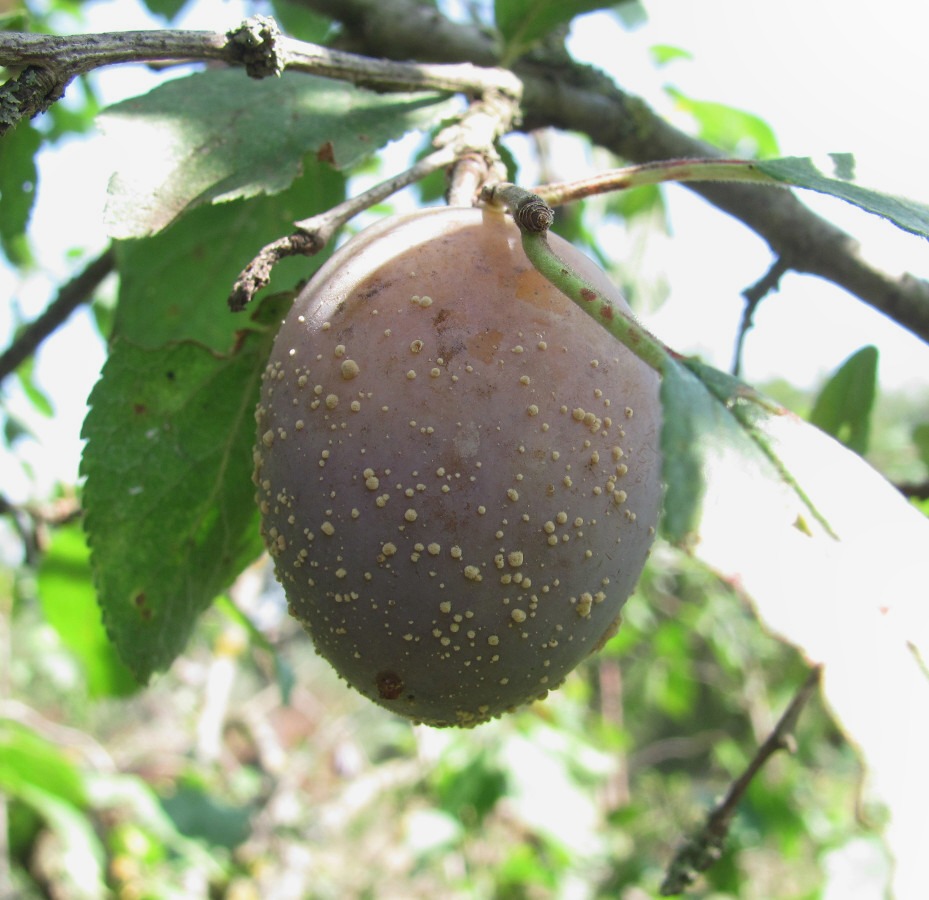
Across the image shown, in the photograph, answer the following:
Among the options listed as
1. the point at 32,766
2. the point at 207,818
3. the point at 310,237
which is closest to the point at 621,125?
the point at 310,237

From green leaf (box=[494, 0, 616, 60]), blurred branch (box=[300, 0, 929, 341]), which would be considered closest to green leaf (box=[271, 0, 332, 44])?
blurred branch (box=[300, 0, 929, 341])

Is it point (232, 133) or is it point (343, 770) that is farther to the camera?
point (343, 770)

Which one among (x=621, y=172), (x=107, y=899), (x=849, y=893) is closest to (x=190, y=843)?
(x=107, y=899)

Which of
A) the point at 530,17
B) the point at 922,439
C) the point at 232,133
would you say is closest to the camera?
the point at 232,133

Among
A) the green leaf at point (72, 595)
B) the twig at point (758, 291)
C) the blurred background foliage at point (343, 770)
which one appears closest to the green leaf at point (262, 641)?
the blurred background foliage at point (343, 770)

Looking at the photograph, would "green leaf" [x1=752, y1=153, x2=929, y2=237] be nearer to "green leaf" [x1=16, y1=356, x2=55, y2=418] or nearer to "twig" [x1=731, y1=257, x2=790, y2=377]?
"twig" [x1=731, y1=257, x2=790, y2=377]

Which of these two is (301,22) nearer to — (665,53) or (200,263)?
(200,263)

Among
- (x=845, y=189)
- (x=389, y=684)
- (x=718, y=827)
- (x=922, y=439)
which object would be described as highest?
(x=845, y=189)
